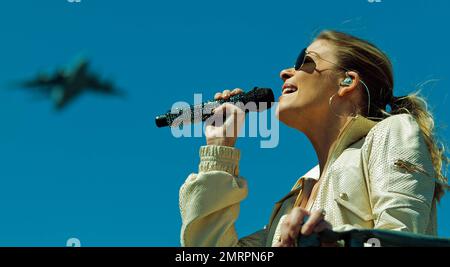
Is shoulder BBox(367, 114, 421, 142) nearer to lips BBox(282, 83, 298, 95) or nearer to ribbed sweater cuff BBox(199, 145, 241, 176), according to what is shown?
lips BBox(282, 83, 298, 95)

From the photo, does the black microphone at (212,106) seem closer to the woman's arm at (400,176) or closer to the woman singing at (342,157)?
the woman singing at (342,157)

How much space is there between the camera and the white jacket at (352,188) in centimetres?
788

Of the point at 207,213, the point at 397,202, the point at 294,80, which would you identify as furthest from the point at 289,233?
the point at 294,80

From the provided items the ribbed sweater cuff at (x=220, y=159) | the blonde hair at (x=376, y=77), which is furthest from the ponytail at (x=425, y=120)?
the ribbed sweater cuff at (x=220, y=159)

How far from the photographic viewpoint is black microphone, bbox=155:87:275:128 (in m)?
9.18

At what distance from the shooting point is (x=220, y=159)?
882 cm

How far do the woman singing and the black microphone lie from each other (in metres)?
0.09

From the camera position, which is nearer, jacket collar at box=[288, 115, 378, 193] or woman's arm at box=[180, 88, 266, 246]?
woman's arm at box=[180, 88, 266, 246]

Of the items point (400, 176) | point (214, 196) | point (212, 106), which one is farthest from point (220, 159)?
point (400, 176)

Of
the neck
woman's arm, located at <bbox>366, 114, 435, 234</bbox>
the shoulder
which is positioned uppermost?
the neck

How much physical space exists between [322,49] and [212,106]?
900 mm

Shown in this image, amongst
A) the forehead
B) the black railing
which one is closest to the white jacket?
the forehead

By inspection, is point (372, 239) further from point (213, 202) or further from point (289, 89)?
point (289, 89)
